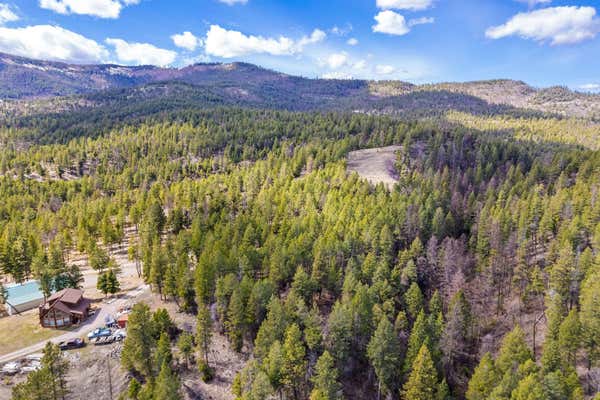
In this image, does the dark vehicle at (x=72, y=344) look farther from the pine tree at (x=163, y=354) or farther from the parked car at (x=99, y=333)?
the pine tree at (x=163, y=354)

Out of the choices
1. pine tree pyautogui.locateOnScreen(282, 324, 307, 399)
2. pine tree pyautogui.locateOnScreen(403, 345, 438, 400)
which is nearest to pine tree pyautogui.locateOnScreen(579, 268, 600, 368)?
pine tree pyautogui.locateOnScreen(403, 345, 438, 400)

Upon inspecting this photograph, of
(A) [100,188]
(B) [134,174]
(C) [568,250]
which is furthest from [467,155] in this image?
(A) [100,188]

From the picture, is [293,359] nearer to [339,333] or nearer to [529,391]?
[339,333]

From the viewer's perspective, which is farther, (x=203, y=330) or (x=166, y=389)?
(x=203, y=330)

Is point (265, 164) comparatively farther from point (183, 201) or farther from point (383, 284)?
point (383, 284)

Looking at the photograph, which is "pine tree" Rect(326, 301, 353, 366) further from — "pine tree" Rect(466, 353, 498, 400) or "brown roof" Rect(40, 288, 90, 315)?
"brown roof" Rect(40, 288, 90, 315)

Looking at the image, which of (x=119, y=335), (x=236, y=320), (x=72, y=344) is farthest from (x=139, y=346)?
(x=72, y=344)
